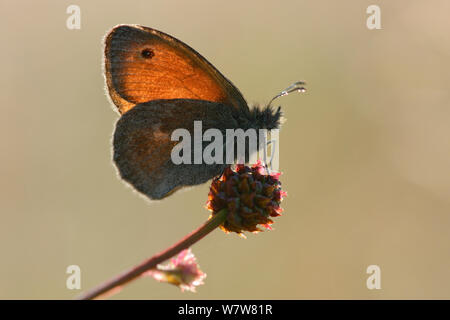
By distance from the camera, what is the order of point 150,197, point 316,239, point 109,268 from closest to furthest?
point 150,197
point 109,268
point 316,239

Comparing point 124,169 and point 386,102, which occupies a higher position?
point 386,102

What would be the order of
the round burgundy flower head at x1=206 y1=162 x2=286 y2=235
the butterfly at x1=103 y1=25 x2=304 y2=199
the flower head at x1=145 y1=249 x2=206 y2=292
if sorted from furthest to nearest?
the butterfly at x1=103 y1=25 x2=304 y2=199 → the round burgundy flower head at x1=206 y1=162 x2=286 y2=235 → the flower head at x1=145 y1=249 x2=206 y2=292

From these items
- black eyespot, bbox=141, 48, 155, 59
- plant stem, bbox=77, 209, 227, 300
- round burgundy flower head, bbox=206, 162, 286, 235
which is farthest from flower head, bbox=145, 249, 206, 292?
black eyespot, bbox=141, 48, 155, 59

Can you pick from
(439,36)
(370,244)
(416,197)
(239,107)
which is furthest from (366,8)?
(239,107)

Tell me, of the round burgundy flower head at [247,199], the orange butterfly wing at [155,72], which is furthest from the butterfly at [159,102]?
the round burgundy flower head at [247,199]

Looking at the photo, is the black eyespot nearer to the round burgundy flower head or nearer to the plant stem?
the round burgundy flower head

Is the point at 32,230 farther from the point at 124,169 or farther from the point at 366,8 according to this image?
the point at 366,8

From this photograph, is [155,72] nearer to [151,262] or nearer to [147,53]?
[147,53]
